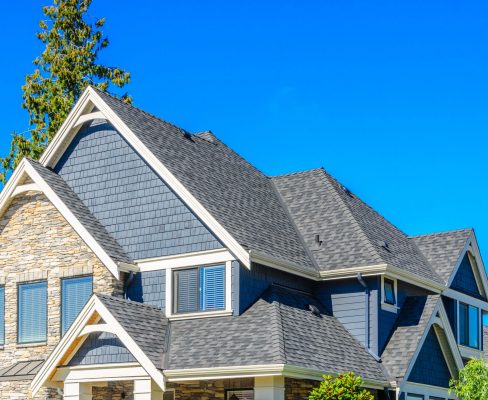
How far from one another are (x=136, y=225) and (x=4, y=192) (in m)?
4.02

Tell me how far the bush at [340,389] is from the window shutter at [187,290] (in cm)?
423

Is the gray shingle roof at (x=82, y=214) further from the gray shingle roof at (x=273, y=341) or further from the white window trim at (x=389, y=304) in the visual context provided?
the white window trim at (x=389, y=304)

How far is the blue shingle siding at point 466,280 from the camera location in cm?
3156

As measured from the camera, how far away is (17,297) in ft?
88.6

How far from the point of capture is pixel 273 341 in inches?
885

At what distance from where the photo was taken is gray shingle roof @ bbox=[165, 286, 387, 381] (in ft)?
73.4

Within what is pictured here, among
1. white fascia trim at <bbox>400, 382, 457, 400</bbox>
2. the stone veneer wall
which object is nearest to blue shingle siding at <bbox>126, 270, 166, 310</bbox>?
the stone veneer wall

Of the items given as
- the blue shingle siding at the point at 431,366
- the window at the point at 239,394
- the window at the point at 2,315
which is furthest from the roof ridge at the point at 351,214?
the window at the point at 2,315

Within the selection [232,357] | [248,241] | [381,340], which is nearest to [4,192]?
[248,241]

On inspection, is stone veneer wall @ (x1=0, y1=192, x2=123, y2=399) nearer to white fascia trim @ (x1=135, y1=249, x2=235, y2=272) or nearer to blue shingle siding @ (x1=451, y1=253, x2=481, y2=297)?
white fascia trim @ (x1=135, y1=249, x2=235, y2=272)

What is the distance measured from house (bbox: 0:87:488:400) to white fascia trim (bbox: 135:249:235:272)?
0.04 meters

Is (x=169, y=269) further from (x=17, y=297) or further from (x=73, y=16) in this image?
(x=73, y=16)

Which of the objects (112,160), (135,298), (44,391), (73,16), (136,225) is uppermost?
(73,16)

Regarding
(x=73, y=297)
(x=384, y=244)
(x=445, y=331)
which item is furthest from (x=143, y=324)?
(x=445, y=331)
